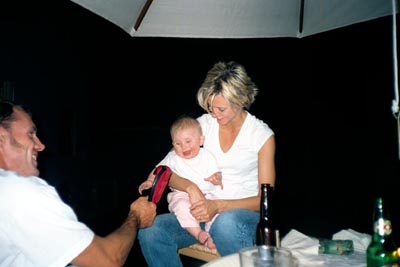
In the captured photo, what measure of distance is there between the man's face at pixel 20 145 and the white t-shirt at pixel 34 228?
0.20 metres

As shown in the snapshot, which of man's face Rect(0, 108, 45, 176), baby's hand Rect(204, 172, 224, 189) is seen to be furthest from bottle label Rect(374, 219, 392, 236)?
man's face Rect(0, 108, 45, 176)

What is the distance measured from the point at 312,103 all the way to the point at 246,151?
4767 millimetres

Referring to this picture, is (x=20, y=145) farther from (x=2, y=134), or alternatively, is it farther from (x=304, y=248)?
(x=304, y=248)

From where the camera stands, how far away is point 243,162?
2105mm

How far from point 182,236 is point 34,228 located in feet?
3.29

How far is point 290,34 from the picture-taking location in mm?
2430

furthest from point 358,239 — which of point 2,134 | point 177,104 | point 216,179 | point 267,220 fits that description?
point 177,104

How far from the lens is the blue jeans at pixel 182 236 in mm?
1763

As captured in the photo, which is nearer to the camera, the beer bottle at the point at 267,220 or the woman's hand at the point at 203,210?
the beer bottle at the point at 267,220

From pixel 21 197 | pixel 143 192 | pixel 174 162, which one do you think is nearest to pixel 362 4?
pixel 174 162

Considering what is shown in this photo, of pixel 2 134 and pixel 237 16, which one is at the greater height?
pixel 237 16

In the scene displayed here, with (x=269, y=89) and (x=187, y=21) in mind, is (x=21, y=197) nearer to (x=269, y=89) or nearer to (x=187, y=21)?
(x=187, y=21)

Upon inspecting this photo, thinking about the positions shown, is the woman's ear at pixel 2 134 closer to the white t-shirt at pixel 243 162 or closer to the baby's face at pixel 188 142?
the baby's face at pixel 188 142

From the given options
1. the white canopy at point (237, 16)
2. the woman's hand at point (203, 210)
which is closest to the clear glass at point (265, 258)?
the woman's hand at point (203, 210)
